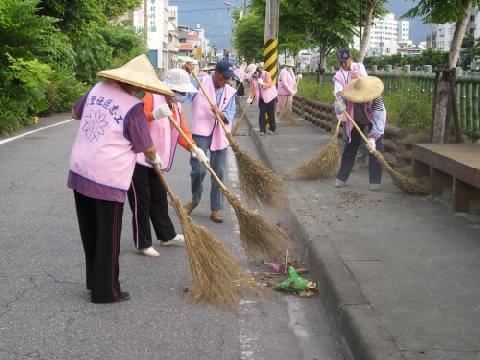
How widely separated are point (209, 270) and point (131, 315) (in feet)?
2.02

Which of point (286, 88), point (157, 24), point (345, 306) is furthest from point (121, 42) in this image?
point (157, 24)

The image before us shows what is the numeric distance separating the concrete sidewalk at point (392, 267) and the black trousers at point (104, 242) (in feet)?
4.84

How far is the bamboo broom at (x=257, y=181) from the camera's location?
23.4ft

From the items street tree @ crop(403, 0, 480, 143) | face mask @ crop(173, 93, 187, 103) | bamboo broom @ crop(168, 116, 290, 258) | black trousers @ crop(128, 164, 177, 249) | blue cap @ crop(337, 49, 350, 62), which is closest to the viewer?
bamboo broom @ crop(168, 116, 290, 258)

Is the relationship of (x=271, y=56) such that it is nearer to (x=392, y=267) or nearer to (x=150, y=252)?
(x=150, y=252)

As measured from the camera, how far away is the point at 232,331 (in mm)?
4379

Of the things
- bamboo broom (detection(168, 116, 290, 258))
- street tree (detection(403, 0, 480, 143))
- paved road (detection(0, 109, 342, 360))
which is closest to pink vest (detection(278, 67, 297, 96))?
street tree (detection(403, 0, 480, 143))

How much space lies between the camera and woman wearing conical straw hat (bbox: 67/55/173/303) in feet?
14.8

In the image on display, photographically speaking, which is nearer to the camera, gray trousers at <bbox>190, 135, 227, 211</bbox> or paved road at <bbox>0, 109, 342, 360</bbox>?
paved road at <bbox>0, 109, 342, 360</bbox>

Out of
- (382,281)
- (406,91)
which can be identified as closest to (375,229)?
(382,281)

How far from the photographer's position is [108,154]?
453cm

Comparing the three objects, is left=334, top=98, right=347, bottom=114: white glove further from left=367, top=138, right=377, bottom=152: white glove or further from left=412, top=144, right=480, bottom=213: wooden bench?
left=412, top=144, right=480, bottom=213: wooden bench

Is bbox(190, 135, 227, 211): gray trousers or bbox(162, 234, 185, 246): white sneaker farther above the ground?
bbox(190, 135, 227, 211): gray trousers

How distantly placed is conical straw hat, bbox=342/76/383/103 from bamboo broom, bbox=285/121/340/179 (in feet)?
3.06
